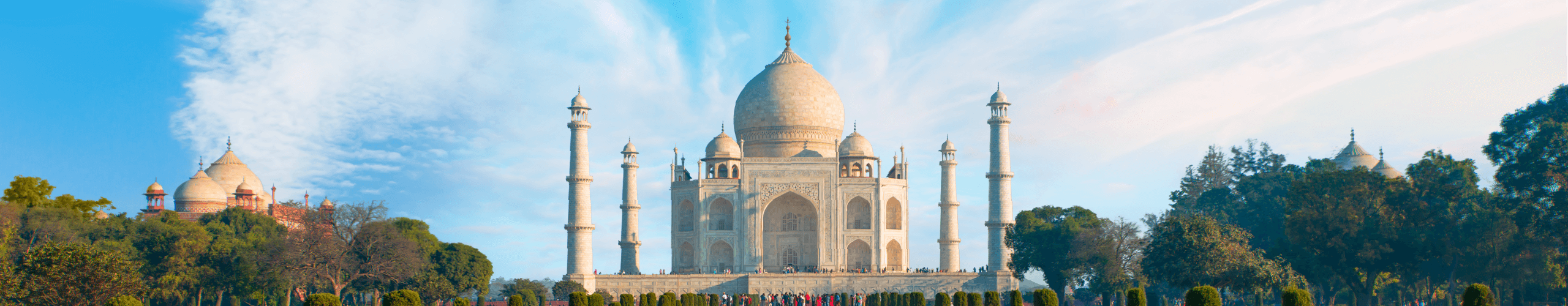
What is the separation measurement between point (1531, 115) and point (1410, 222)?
5290mm

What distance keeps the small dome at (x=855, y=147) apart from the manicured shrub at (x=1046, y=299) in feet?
99.8

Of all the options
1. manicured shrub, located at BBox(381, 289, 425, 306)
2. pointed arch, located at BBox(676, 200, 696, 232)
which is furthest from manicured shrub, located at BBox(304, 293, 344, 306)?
pointed arch, located at BBox(676, 200, 696, 232)

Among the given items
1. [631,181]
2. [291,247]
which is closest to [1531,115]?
[631,181]

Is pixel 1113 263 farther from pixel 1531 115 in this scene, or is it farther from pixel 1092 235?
pixel 1531 115

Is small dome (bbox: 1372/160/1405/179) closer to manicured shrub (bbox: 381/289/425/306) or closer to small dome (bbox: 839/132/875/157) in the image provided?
small dome (bbox: 839/132/875/157)

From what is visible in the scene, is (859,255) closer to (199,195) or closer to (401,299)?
(401,299)

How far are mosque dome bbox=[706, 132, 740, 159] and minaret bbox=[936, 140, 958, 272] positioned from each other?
9937mm

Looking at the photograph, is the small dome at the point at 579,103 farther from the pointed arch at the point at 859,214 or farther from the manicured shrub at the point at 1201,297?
the manicured shrub at the point at 1201,297

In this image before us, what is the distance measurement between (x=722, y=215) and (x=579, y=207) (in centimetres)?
835

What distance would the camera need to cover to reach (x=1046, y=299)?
32.2m

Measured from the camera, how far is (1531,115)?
42.7 m

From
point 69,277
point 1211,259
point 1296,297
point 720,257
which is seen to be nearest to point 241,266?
point 69,277

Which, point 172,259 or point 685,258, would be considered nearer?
point 172,259

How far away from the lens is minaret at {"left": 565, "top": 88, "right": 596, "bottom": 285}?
56812 millimetres
